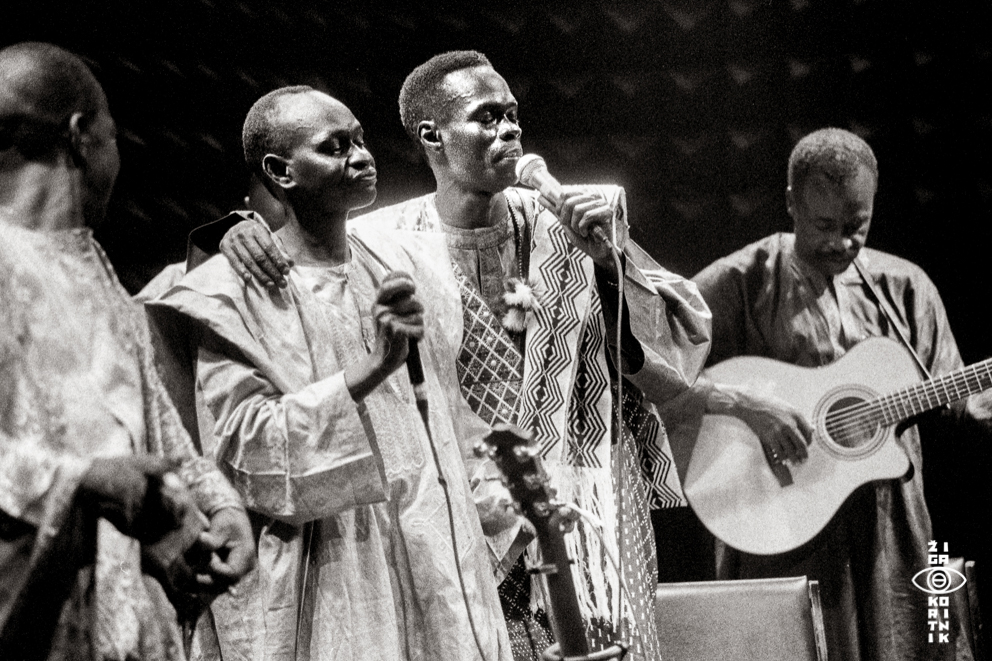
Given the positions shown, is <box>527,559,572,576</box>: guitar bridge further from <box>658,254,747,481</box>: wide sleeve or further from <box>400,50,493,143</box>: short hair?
<box>658,254,747,481</box>: wide sleeve

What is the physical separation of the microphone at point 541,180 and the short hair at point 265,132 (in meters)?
0.48

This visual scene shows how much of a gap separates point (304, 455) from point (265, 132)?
0.83 m

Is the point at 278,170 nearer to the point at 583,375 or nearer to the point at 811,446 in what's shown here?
the point at 583,375

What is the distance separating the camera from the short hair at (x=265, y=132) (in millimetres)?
2934

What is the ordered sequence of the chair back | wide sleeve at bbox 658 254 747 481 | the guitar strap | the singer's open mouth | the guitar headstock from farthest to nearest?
1. wide sleeve at bbox 658 254 747 481
2. the guitar strap
3. the chair back
4. the singer's open mouth
5. the guitar headstock

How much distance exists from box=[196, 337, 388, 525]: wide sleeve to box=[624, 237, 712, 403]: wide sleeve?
0.94 metres

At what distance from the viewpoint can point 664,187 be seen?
15.0 feet

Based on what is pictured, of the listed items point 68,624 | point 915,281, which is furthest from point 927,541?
point 68,624

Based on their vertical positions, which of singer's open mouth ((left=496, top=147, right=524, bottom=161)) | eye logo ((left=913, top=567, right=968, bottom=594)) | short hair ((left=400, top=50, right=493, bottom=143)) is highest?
short hair ((left=400, top=50, right=493, bottom=143))

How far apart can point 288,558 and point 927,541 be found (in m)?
2.38

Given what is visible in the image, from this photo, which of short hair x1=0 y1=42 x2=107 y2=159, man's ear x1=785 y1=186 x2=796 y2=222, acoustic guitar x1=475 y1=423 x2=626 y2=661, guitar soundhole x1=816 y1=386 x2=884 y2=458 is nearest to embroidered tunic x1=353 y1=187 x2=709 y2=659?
acoustic guitar x1=475 y1=423 x2=626 y2=661

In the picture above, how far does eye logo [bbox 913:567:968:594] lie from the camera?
13.6ft

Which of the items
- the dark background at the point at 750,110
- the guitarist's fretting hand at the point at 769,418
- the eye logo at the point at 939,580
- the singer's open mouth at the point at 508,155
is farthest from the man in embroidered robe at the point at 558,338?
the eye logo at the point at 939,580

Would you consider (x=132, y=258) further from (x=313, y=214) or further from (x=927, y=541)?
(x=927, y=541)
